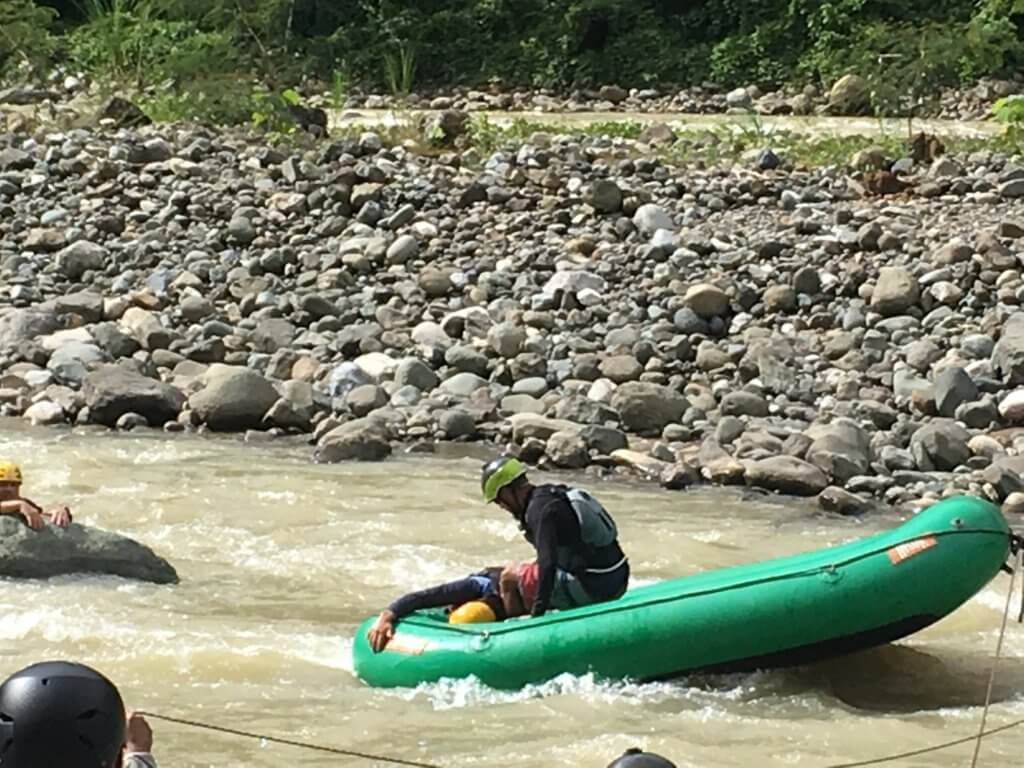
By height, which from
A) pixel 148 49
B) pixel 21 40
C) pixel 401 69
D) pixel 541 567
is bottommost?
pixel 541 567

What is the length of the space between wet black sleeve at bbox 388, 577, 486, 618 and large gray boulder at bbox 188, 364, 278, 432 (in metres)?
4.07

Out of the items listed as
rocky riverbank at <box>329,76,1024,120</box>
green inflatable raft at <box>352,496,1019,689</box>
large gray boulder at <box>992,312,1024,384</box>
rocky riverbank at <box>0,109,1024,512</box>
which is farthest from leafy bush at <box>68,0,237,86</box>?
green inflatable raft at <box>352,496,1019,689</box>

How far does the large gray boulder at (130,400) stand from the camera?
33.3ft

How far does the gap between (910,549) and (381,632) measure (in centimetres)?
185

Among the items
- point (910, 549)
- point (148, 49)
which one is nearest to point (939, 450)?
point (910, 549)

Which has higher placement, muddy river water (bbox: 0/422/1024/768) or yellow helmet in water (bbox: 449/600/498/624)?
yellow helmet in water (bbox: 449/600/498/624)

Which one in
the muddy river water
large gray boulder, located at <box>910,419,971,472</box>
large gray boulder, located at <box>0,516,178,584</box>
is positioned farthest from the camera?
large gray boulder, located at <box>910,419,971,472</box>

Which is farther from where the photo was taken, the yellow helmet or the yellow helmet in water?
the yellow helmet

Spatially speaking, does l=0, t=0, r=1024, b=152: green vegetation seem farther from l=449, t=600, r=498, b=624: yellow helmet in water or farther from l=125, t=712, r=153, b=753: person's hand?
l=125, t=712, r=153, b=753: person's hand

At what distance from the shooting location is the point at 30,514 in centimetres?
696

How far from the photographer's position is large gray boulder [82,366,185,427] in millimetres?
10141

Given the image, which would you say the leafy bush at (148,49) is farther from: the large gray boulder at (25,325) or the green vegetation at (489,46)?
the large gray boulder at (25,325)

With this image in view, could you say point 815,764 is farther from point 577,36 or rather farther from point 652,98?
point 577,36

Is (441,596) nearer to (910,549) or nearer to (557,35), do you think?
(910,549)
